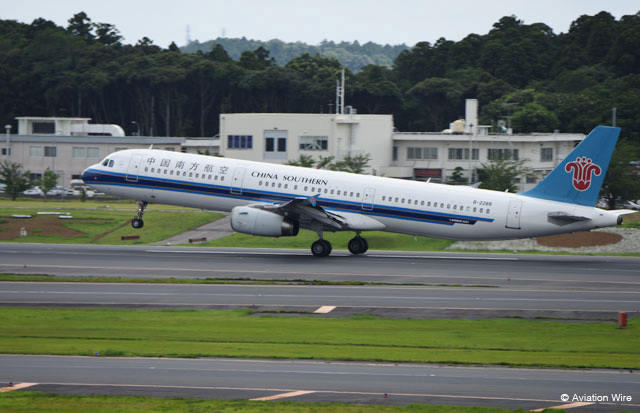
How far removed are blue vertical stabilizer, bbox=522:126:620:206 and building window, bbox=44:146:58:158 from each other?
76436mm

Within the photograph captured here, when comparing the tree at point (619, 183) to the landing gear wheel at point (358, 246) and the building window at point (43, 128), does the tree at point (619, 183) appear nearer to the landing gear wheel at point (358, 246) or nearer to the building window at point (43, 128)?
the landing gear wheel at point (358, 246)

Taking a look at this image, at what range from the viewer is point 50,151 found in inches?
4060

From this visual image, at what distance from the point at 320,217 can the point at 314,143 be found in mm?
49895

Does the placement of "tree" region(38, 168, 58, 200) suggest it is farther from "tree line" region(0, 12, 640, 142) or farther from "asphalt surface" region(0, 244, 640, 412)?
"tree line" region(0, 12, 640, 142)

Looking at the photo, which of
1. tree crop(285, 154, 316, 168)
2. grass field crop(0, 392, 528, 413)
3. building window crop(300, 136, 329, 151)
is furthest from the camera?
building window crop(300, 136, 329, 151)

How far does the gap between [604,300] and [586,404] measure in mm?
15441

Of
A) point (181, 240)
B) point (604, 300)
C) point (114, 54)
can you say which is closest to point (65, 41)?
point (114, 54)

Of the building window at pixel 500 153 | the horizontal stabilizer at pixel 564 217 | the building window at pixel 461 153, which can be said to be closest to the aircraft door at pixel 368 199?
the horizontal stabilizer at pixel 564 217

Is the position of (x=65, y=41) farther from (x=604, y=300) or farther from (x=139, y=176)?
(x=604, y=300)

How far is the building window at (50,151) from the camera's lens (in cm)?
10289

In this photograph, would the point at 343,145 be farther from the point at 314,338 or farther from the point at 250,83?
the point at 314,338

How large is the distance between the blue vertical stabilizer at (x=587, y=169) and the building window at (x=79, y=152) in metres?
73.8

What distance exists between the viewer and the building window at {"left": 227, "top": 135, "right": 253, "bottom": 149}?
92.3m

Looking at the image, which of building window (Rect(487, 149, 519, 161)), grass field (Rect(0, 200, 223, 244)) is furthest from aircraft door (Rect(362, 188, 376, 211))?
building window (Rect(487, 149, 519, 161))
